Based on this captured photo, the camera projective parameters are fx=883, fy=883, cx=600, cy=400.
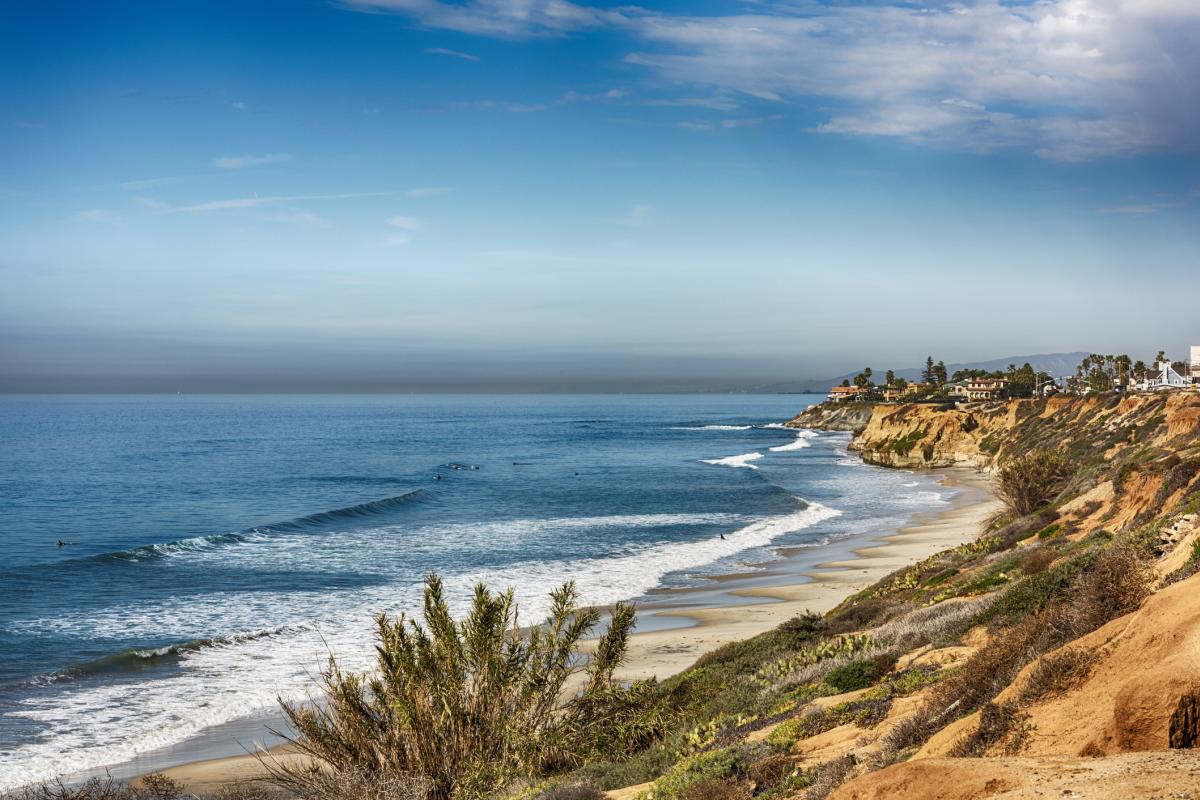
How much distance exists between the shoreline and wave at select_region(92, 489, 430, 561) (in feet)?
73.2

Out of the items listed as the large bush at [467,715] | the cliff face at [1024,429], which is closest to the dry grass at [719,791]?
the large bush at [467,715]

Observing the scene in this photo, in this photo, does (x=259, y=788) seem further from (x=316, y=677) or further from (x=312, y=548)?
(x=312, y=548)

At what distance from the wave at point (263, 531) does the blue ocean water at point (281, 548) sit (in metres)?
0.17

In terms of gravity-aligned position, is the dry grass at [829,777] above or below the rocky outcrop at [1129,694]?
below

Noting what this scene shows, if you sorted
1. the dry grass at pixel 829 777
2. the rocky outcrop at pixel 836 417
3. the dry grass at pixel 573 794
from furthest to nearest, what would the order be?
the rocky outcrop at pixel 836 417 < the dry grass at pixel 573 794 < the dry grass at pixel 829 777

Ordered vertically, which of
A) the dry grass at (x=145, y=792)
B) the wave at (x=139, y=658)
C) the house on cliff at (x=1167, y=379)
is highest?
the house on cliff at (x=1167, y=379)

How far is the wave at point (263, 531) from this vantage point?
37.3 metres

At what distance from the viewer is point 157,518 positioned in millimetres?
47719

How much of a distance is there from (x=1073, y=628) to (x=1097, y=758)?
3182 mm

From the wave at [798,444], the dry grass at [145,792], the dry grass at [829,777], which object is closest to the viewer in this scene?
the dry grass at [829,777]

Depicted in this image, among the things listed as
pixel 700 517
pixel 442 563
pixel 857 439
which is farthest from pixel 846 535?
pixel 857 439

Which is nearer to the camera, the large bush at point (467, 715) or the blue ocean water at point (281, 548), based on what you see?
the large bush at point (467, 715)

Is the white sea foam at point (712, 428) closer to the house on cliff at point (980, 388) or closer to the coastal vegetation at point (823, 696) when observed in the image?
the house on cliff at point (980, 388)

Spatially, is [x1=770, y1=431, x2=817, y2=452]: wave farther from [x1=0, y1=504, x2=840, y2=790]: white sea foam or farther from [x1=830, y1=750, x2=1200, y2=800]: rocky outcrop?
[x1=830, y1=750, x2=1200, y2=800]: rocky outcrop
